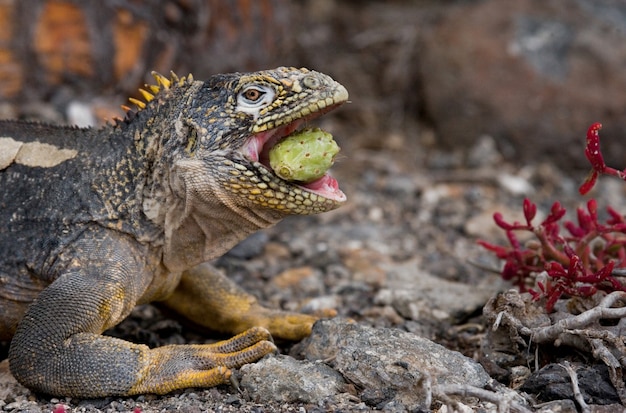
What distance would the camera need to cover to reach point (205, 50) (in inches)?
387

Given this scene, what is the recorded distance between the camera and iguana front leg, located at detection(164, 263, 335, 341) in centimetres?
588

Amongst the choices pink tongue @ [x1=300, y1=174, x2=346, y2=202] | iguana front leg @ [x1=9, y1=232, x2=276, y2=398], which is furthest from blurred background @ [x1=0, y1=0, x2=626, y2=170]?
pink tongue @ [x1=300, y1=174, x2=346, y2=202]

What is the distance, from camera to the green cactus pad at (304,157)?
186 inches

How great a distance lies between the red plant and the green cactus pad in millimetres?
1454

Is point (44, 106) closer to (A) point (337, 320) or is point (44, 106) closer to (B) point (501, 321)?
(A) point (337, 320)

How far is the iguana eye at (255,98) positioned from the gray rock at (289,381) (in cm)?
151

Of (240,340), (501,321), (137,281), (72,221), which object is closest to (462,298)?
(501,321)

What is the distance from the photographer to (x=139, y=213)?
5.20 m

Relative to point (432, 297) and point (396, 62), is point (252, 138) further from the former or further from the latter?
point (396, 62)

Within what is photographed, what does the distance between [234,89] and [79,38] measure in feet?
16.4

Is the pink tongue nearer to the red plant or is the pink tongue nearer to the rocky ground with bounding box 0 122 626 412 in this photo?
the rocky ground with bounding box 0 122 626 412

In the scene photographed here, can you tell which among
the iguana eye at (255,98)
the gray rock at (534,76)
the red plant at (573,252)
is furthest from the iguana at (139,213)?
the gray rock at (534,76)

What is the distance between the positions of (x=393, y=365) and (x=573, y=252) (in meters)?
1.60

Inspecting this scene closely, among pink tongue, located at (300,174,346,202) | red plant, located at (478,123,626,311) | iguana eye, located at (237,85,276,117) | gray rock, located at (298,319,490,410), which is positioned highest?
iguana eye, located at (237,85,276,117)
